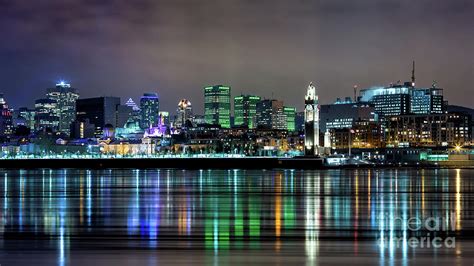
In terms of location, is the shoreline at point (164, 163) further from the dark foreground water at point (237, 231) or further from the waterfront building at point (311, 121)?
the dark foreground water at point (237, 231)

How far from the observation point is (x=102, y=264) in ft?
61.1

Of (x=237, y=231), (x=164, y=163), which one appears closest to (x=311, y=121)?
(x=164, y=163)

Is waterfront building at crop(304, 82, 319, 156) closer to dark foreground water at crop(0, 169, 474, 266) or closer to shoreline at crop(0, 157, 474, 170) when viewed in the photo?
shoreline at crop(0, 157, 474, 170)

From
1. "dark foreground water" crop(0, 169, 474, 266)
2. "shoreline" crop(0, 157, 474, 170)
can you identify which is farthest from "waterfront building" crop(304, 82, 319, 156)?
"dark foreground water" crop(0, 169, 474, 266)

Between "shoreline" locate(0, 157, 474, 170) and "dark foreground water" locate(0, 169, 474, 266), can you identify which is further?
"shoreline" locate(0, 157, 474, 170)

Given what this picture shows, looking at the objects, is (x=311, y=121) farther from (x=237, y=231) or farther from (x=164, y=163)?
(x=237, y=231)

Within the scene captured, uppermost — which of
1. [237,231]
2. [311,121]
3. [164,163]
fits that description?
[311,121]

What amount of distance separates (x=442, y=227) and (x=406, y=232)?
268 cm

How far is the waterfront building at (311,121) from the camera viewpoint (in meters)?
157

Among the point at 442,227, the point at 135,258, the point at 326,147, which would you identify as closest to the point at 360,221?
the point at 442,227

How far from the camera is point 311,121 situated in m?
158

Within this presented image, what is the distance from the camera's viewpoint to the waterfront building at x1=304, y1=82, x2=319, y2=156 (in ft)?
516

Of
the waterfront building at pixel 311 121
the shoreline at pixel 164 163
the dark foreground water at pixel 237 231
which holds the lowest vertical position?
the shoreline at pixel 164 163

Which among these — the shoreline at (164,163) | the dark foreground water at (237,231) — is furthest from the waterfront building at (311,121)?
the dark foreground water at (237,231)
